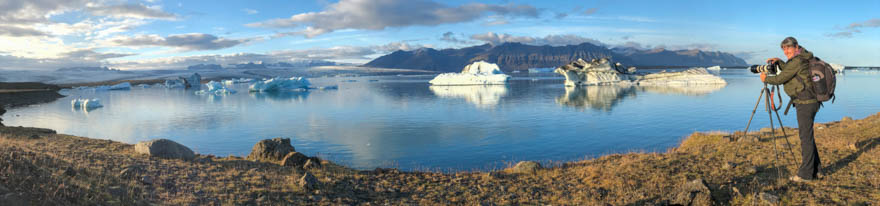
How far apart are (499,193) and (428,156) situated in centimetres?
771

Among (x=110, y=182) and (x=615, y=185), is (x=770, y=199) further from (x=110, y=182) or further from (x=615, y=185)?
(x=110, y=182)

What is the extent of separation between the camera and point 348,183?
28.0 feet

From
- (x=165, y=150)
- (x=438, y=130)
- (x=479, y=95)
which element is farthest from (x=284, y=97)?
(x=165, y=150)

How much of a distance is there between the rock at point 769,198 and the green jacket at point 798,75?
1748 mm

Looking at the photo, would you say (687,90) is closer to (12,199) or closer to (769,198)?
(769,198)

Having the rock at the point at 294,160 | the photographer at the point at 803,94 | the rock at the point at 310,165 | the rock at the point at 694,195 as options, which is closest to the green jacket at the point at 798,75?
the photographer at the point at 803,94

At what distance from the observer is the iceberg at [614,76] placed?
6788 cm

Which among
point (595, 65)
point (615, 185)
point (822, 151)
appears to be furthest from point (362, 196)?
point (595, 65)

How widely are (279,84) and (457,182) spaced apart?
66.7 meters

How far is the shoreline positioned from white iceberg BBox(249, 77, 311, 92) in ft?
200

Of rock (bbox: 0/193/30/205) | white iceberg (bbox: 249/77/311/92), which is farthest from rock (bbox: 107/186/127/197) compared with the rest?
white iceberg (bbox: 249/77/311/92)

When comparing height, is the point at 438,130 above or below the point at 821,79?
below

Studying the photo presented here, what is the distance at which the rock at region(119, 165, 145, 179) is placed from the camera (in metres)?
7.71

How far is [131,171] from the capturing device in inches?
317
